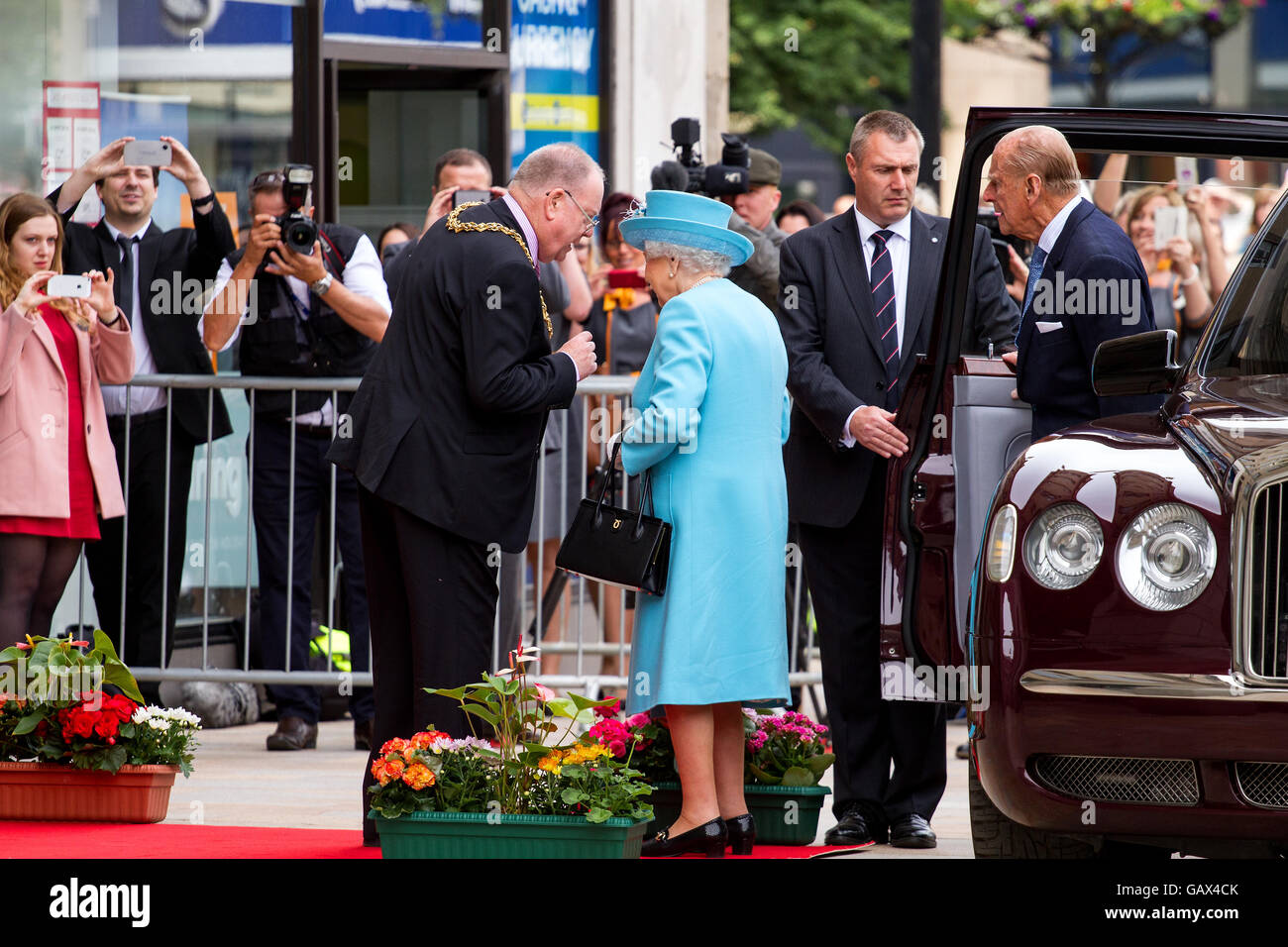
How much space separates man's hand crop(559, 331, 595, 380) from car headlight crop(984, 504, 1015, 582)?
1642mm

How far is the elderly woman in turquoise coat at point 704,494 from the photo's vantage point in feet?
19.1

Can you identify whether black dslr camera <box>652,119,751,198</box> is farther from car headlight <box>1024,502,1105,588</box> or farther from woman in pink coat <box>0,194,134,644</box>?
car headlight <box>1024,502,1105,588</box>

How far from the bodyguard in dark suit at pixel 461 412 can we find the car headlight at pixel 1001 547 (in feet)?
5.22

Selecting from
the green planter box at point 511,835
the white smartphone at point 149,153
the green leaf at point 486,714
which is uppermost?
the white smartphone at point 149,153

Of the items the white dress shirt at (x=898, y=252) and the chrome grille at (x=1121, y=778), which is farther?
the white dress shirt at (x=898, y=252)

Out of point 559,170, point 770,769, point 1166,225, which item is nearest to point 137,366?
point 559,170

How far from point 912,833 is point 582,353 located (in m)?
1.87

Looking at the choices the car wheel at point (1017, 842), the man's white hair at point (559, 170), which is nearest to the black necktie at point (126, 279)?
the man's white hair at point (559, 170)

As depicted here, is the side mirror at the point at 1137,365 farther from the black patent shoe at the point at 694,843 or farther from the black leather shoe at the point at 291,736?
the black leather shoe at the point at 291,736

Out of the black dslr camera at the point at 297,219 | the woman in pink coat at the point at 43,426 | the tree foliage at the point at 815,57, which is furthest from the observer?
the tree foliage at the point at 815,57

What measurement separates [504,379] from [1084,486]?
72.9 inches

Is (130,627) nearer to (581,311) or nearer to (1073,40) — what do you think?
(581,311)
